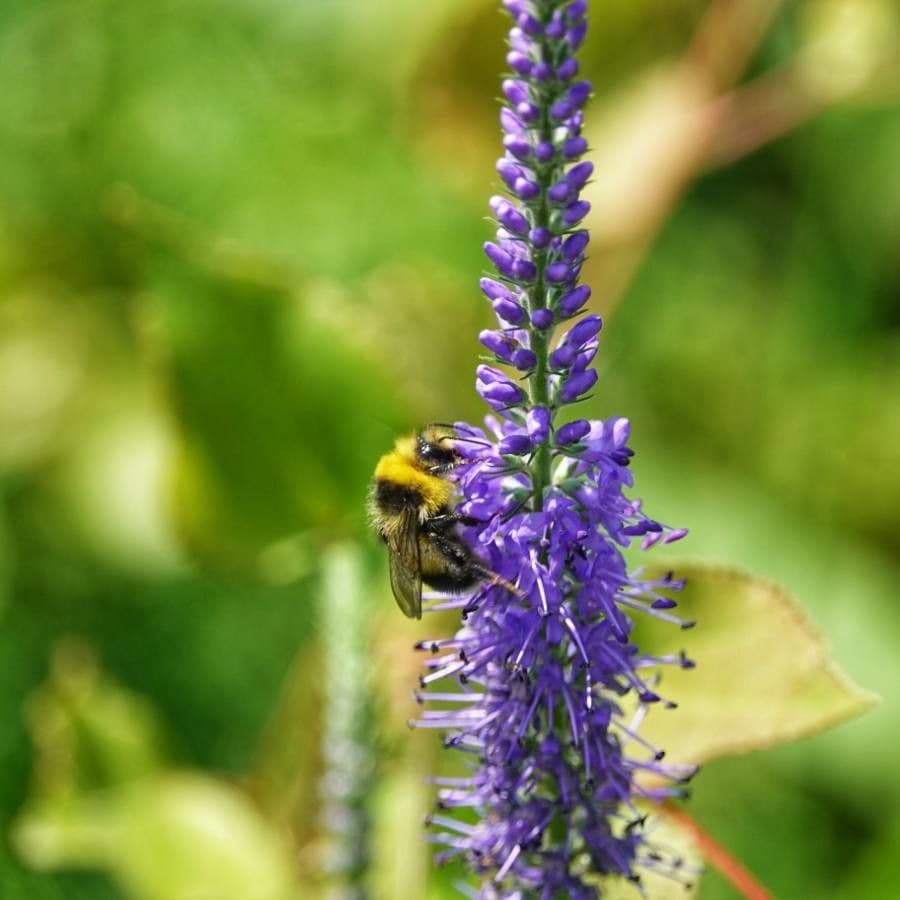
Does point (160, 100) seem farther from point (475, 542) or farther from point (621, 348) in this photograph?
point (475, 542)

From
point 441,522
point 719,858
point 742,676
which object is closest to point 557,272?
point 441,522

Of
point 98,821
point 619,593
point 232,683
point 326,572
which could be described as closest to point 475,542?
point 619,593

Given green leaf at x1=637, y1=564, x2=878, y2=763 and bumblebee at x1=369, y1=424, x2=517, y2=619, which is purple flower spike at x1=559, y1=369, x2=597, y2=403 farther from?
green leaf at x1=637, y1=564, x2=878, y2=763

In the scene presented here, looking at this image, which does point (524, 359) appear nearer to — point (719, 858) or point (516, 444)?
point (516, 444)

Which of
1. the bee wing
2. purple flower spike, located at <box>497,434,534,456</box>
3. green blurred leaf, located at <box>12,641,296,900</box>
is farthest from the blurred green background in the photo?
purple flower spike, located at <box>497,434,534,456</box>

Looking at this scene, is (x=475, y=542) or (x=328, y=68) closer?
(x=475, y=542)

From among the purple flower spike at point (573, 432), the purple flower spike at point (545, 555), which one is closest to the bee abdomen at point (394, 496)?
the purple flower spike at point (545, 555)
